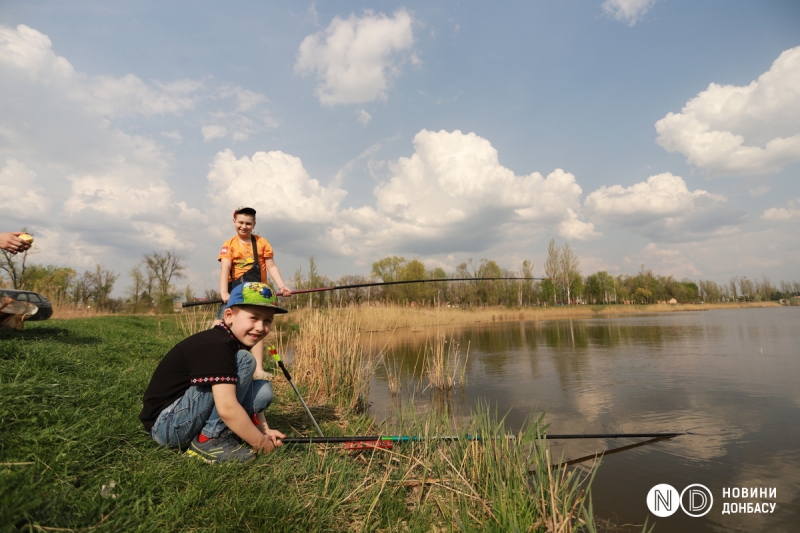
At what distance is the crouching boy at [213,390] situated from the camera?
76.2 inches

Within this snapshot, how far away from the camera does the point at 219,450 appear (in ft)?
6.75

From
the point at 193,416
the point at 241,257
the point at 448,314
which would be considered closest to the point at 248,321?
the point at 193,416

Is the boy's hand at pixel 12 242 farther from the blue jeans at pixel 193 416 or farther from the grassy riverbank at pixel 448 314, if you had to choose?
the grassy riverbank at pixel 448 314

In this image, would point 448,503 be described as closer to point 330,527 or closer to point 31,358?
point 330,527

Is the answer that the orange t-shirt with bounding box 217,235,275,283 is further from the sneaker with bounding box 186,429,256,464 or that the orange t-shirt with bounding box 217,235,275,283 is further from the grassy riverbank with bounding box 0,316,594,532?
the sneaker with bounding box 186,429,256,464

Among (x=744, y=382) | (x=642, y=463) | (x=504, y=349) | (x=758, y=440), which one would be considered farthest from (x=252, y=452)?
(x=504, y=349)

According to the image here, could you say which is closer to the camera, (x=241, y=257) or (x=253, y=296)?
(x=253, y=296)

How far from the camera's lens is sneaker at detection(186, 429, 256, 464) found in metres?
2.03

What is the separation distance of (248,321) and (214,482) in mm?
738

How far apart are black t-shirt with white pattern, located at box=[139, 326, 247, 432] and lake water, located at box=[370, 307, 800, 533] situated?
2.02 metres

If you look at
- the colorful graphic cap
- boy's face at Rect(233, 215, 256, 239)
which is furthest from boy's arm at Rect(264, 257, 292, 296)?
the colorful graphic cap

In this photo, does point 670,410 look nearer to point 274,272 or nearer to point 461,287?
point 274,272

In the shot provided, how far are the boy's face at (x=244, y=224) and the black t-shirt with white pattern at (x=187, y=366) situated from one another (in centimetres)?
187

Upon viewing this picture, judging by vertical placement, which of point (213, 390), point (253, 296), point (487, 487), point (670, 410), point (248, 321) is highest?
point (253, 296)
